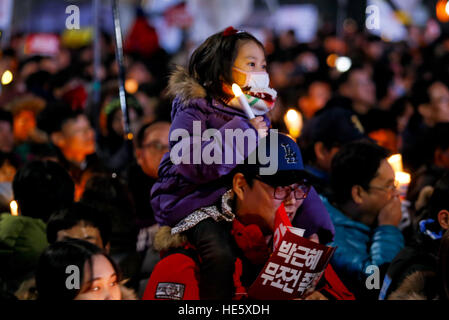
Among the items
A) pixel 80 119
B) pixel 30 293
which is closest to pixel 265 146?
pixel 30 293

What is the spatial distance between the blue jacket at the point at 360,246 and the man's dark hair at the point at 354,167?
0.16m

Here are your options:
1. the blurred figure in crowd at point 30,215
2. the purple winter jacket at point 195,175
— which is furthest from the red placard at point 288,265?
the blurred figure in crowd at point 30,215

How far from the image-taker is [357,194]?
368 cm

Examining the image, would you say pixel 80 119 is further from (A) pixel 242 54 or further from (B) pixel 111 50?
(B) pixel 111 50

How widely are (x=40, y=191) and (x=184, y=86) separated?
1614mm

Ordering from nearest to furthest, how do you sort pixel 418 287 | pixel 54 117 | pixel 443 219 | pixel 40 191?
1. pixel 418 287
2. pixel 443 219
3. pixel 40 191
4. pixel 54 117

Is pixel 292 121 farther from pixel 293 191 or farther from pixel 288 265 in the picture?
pixel 288 265

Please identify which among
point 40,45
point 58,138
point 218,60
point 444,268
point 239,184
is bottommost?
point 444,268

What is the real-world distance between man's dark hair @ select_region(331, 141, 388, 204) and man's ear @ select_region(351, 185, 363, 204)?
0.02 metres

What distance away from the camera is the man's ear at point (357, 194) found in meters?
3.67

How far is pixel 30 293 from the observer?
3078mm

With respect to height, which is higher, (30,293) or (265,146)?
(265,146)

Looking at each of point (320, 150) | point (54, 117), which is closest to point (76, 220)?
Answer: point (320, 150)
